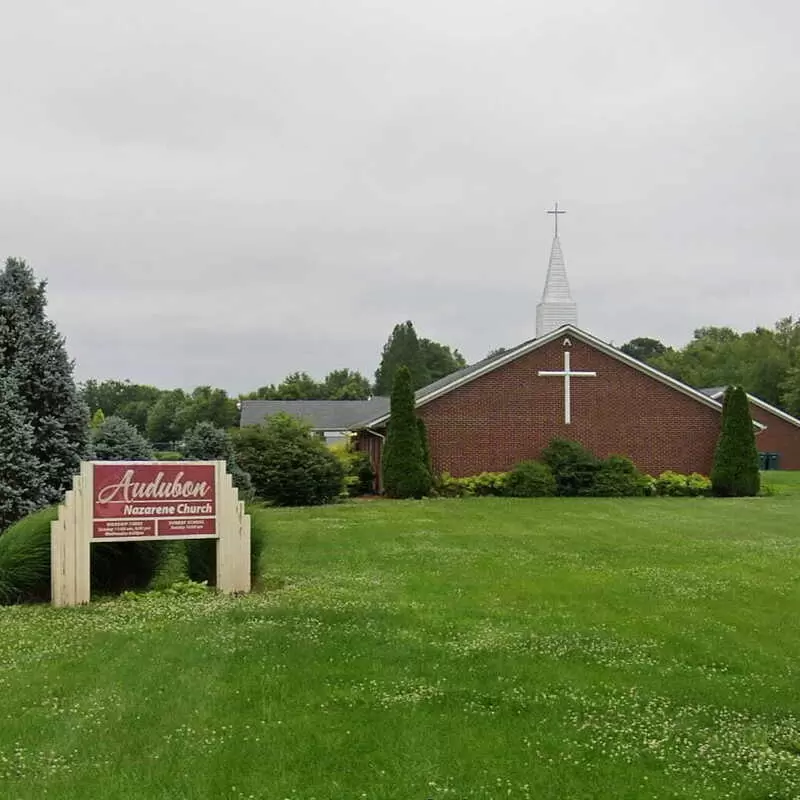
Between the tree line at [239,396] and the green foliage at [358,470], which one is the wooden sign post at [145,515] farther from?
the tree line at [239,396]

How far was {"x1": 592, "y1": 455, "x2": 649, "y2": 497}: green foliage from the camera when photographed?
93.5ft

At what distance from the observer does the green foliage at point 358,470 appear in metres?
30.0

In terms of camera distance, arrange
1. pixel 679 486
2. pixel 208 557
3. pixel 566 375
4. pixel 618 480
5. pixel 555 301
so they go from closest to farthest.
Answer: pixel 208 557 → pixel 618 480 → pixel 679 486 → pixel 566 375 → pixel 555 301

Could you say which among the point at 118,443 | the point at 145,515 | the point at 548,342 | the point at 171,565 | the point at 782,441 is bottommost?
the point at 171,565

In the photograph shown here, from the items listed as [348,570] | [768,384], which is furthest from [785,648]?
[768,384]

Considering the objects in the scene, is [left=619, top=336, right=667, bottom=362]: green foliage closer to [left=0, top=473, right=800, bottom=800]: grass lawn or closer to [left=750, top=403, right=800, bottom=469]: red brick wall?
[left=750, top=403, right=800, bottom=469]: red brick wall

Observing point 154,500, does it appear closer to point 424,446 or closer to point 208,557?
point 208,557

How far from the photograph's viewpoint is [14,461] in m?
12.1

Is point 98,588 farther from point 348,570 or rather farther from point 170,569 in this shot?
point 348,570

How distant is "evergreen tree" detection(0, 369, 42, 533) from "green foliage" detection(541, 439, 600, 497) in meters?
19.2

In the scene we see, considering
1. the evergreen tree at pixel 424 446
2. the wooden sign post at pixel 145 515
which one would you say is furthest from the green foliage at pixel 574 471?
the wooden sign post at pixel 145 515

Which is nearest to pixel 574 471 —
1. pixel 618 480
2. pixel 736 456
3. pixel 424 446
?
pixel 618 480

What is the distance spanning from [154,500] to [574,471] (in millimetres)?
20137

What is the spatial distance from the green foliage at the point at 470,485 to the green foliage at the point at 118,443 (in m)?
13.3
